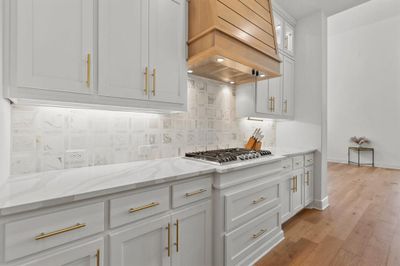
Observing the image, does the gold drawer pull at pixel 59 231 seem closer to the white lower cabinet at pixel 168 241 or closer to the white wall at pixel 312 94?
the white lower cabinet at pixel 168 241

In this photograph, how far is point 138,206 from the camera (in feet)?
3.61

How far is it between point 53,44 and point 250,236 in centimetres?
200

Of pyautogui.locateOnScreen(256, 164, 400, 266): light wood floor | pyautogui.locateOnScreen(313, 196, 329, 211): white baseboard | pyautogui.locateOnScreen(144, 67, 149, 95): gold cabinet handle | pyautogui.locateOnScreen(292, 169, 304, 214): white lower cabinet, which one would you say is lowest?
pyautogui.locateOnScreen(256, 164, 400, 266): light wood floor

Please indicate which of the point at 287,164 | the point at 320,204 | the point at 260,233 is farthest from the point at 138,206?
the point at 320,204

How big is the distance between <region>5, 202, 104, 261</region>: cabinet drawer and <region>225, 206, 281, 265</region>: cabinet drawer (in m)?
0.98

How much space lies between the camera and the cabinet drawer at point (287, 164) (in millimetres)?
2346

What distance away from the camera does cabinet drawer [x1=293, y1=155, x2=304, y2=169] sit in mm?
2535

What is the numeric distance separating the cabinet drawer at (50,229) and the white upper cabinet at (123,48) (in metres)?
0.72

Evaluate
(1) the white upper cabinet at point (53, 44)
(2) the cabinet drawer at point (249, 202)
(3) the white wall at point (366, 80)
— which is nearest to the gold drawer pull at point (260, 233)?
(2) the cabinet drawer at point (249, 202)

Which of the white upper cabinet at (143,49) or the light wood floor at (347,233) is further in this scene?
the light wood floor at (347,233)

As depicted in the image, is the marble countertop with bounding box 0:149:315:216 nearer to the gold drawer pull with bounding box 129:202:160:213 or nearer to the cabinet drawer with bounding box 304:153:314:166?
the gold drawer pull with bounding box 129:202:160:213

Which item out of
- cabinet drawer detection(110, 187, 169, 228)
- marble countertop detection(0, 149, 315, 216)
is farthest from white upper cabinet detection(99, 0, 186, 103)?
cabinet drawer detection(110, 187, 169, 228)

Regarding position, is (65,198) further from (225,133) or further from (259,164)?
(225,133)

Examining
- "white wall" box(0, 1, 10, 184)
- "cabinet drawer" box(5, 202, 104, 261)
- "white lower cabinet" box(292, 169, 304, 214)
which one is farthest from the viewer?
"white lower cabinet" box(292, 169, 304, 214)
